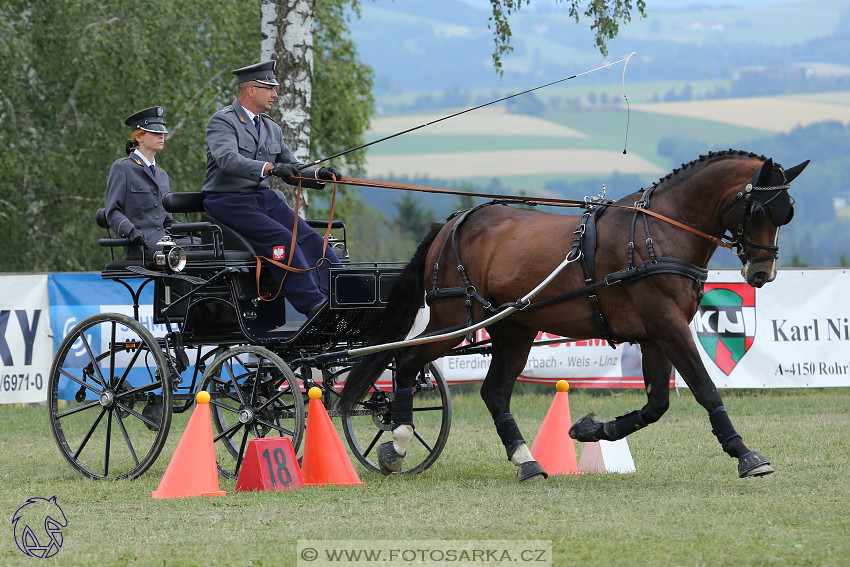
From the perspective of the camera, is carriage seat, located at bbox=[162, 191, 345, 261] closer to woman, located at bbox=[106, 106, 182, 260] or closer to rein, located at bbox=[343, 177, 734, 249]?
woman, located at bbox=[106, 106, 182, 260]

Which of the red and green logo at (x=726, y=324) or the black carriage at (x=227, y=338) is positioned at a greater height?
the black carriage at (x=227, y=338)

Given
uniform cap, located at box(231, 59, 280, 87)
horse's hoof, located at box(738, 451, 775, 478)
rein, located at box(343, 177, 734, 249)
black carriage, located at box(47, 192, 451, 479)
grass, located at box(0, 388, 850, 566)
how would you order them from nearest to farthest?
grass, located at box(0, 388, 850, 566), horse's hoof, located at box(738, 451, 775, 478), rein, located at box(343, 177, 734, 249), black carriage, located at box(47, 192, 451, 479), uniform cap, located at box(231, 59, 280, 87)

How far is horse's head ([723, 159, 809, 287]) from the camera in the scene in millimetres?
6020

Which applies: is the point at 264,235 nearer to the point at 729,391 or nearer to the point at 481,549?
the point at 481,549

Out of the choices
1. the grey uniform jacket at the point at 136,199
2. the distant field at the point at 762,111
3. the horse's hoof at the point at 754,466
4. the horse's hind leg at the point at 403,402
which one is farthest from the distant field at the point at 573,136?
the horse's hoof at the point at 754,466

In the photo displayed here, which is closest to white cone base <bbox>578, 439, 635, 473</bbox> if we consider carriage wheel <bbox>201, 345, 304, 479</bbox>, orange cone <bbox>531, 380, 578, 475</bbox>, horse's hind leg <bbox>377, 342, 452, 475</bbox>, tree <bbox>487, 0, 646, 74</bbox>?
orange cone <bbox>531, 380, 578, 475</bbox>

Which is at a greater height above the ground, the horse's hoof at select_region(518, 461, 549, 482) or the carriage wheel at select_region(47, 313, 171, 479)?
the carriage wheel at select_region(47, 313, 171, 479)

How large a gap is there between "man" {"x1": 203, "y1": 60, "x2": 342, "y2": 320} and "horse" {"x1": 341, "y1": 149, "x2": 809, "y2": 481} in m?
0.57

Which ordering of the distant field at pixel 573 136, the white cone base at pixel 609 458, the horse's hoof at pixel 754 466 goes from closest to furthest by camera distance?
the horse's hoof at pixel 754 466 → the white cone base at pixel 609 458 → the distant field at pixel 573 136

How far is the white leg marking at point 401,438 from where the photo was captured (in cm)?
705

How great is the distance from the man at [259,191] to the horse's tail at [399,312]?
44 cm

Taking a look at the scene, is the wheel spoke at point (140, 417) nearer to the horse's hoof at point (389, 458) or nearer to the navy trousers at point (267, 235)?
the navy trousers at point (267, 235)

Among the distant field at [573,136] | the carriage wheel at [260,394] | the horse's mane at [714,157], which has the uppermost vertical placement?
the horse's mane at [714,157]

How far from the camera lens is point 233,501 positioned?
595cm
